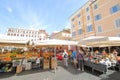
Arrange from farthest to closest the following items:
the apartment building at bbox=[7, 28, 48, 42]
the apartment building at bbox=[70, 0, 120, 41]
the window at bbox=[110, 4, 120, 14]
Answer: the apartment building at bbox=[7, 28, 48, 42], the apartment building at bbox=[70, 0, 120, 41], the window at bbox=[110, 4, 120, 14]

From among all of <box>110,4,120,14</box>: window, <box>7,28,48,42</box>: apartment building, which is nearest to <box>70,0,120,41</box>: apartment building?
<box>110,4,120,14</box>: window

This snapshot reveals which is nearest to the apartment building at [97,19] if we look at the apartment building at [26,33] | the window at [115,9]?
the window at [115,9]

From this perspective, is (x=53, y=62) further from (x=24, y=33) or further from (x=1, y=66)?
(x=24, y=33)

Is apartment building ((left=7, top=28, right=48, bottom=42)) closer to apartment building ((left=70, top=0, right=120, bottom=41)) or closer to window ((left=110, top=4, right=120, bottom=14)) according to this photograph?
apartment building ((left=70, top=0, right=120, bottom=41))

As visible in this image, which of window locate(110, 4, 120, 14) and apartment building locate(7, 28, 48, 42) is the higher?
apartment building locate(7, 28, 48, 42)

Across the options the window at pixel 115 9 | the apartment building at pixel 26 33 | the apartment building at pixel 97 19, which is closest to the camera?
the window at pixel 115 9

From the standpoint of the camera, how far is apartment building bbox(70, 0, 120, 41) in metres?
17.1

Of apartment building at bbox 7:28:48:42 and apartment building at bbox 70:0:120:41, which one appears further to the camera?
apartment building at bbox 7:28:48:42

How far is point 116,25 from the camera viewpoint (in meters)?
16.7

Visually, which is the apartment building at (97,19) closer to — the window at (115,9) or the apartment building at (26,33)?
the window at (115,9)

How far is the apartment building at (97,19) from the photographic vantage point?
1714cm

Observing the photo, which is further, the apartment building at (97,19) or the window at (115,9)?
the apartment building at (97,19)

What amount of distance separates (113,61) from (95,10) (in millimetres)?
17105

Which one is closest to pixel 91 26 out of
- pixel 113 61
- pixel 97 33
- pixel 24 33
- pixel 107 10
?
pixel 97 33
